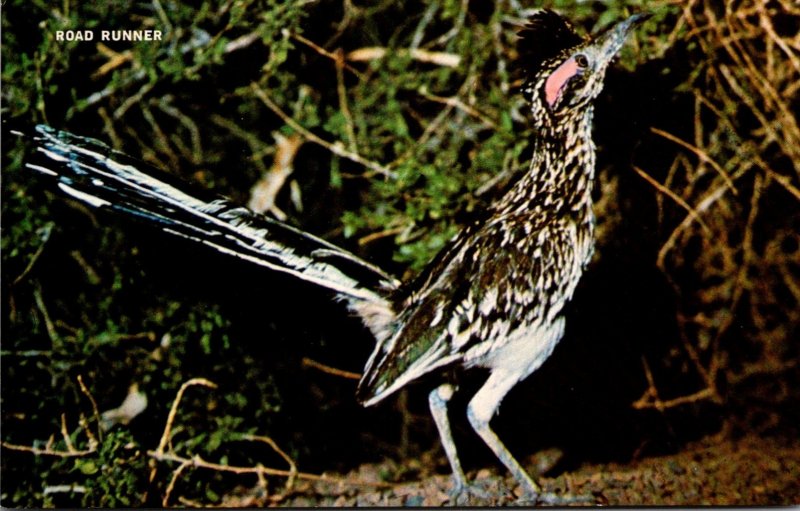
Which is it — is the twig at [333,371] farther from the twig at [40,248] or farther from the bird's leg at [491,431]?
the twig at [40,248]

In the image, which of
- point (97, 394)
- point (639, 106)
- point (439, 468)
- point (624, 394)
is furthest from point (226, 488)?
point (639, 106)

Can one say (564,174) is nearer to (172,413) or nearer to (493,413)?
(493,413)

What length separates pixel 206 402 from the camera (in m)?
2.57

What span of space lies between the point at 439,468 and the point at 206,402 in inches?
30.4

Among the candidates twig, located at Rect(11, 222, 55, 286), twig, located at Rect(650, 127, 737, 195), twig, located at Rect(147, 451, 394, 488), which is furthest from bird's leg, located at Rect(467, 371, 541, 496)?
twig, located at Rect(11, 222, 55, 286)

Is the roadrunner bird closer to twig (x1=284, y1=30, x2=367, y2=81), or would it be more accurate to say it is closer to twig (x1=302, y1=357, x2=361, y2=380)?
twig (x1=302, y1=357, x2=361, y2=380)

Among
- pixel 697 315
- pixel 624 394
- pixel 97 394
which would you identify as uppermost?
pixel 697 315

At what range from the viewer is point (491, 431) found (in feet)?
7.70

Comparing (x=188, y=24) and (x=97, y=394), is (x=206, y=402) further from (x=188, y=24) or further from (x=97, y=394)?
(x=188, y=24)

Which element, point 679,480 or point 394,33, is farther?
point 394,33

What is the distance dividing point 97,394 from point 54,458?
217 mm

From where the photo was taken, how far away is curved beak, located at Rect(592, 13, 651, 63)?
2244mm

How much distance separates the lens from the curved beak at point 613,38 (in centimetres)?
224

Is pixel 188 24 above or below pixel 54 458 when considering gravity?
above
